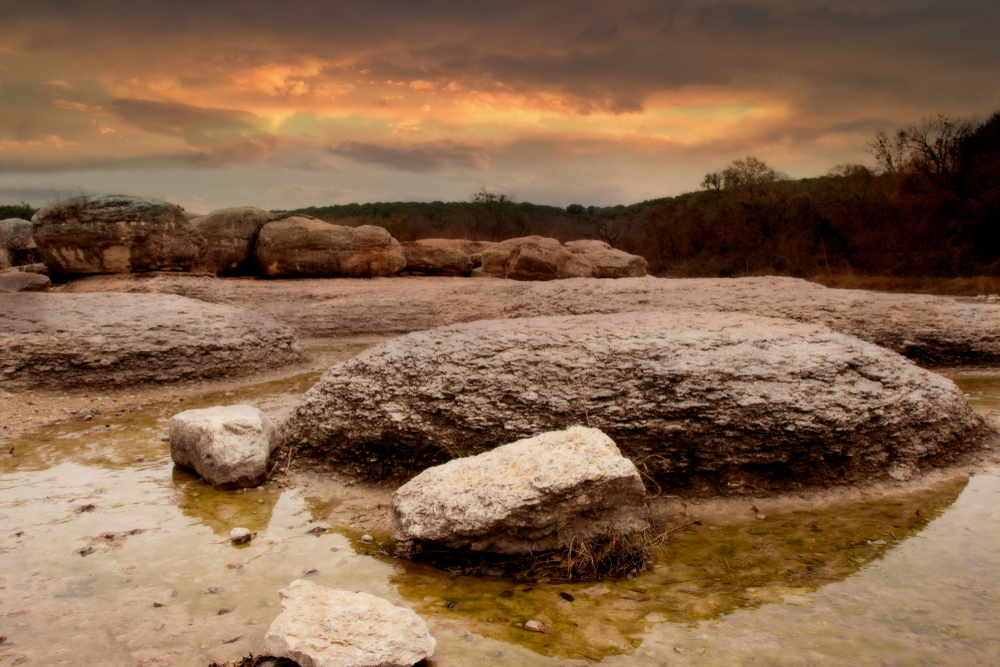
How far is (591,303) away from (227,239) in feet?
24.2

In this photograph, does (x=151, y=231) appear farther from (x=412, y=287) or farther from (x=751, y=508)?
(x=751, y=508)

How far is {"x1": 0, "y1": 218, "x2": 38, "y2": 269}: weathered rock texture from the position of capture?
16859mm

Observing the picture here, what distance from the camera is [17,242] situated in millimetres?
17062

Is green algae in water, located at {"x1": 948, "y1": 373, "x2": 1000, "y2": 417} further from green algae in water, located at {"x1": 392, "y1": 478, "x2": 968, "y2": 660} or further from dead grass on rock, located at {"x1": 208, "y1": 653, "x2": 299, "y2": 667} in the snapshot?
dead grass on rock, located at {"x1": 208, "y1": 653, "x2": 299, "y2": 667}

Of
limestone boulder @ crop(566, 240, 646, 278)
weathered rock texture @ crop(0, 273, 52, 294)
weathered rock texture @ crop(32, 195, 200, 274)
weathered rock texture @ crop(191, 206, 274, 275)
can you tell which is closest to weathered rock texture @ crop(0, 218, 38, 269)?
weathered rock texture @ crop(32, 195, 200, 274)

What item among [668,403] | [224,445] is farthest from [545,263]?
[224,445]

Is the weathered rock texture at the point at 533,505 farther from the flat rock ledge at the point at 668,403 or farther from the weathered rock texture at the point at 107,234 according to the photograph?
the weathered rock texture at the point at 107,234

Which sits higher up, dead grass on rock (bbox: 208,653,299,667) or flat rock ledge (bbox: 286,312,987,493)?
flat rock ledge (bbox: 286,312,987,493)

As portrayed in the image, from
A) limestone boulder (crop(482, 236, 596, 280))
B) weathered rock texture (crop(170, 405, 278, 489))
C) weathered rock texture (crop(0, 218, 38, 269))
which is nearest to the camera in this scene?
weathered rock texture (crop(170, 405, 278, 489))

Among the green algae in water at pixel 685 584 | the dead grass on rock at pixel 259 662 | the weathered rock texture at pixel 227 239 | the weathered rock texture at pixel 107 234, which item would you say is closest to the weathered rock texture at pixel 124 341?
the weathered rock texture at pixel 107 234

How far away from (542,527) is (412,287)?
8.63 metres

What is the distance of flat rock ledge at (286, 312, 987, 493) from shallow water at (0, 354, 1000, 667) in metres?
0.29

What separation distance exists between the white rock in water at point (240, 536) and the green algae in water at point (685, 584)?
834mm

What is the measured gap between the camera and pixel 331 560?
9.16ft
